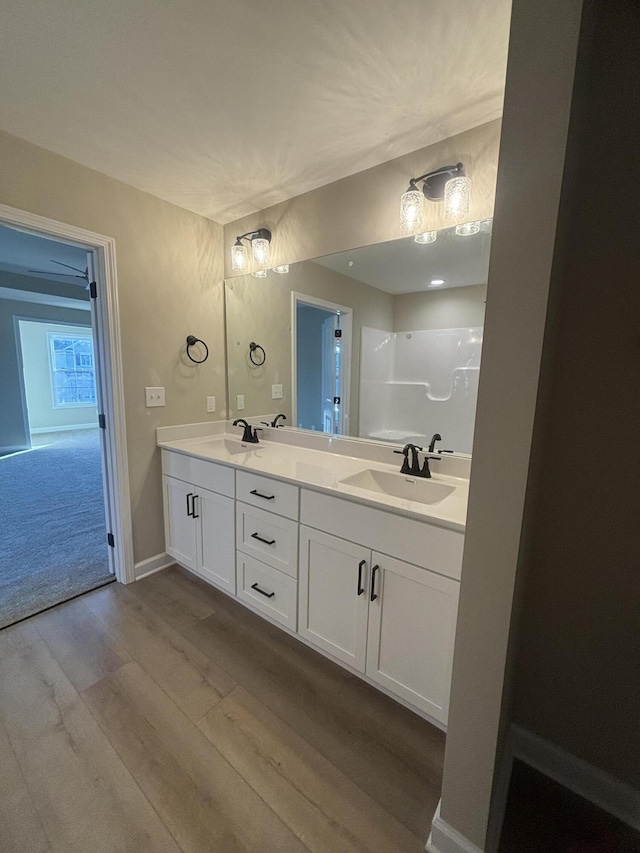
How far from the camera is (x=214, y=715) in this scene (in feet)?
4.50

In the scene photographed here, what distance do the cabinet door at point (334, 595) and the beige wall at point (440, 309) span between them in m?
1.14

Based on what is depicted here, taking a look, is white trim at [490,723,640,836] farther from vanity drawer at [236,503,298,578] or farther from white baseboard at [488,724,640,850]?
vanity drawer at [236,503,298,578]

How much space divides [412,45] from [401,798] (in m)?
2.52

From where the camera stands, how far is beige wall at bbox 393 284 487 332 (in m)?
1.59

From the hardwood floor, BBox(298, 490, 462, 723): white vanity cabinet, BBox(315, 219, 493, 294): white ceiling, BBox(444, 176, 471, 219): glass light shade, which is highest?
BBox(444, 176, 471, 219): glass light shade

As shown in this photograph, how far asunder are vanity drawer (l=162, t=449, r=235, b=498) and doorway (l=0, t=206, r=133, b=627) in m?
0.27

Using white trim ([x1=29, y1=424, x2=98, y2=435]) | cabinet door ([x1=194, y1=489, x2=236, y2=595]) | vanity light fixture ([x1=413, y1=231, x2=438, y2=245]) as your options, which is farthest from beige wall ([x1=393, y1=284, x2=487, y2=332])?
white trim ([x1=29, y1=424, x2=98, y2=435])

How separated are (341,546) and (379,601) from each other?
0.83ft

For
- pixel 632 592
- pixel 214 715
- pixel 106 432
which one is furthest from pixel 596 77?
pixel 106 432

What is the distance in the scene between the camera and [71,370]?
7.85m

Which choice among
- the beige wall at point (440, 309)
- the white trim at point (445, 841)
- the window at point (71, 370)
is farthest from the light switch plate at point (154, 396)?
the window at point (71, 370)

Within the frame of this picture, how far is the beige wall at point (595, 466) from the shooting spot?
93 centimetres

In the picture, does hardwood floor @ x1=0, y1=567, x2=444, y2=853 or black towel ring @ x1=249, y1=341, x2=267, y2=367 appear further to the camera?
black towel ring @ x1=249, y1=341, x2=267, y2=367

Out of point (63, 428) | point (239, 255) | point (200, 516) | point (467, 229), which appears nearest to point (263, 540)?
point (200, 516)
